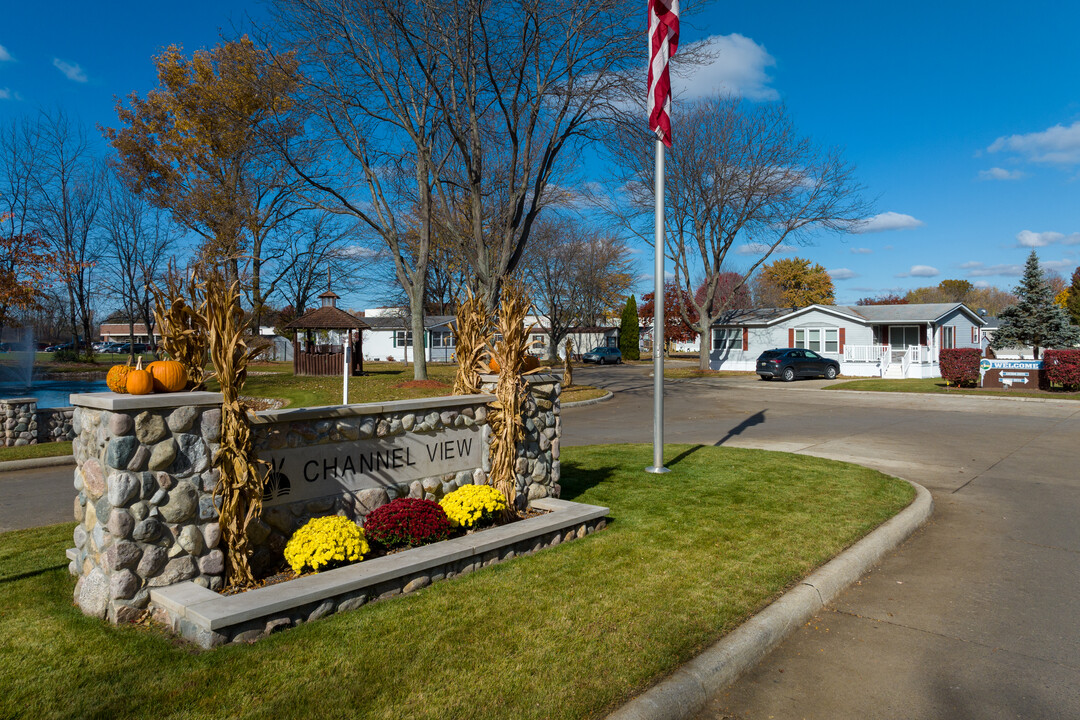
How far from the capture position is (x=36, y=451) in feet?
37.4

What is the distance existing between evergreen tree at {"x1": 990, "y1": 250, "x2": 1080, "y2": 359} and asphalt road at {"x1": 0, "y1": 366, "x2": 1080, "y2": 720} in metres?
24.9

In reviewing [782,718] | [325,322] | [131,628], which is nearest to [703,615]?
[782,718]

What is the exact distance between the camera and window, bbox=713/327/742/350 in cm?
4369

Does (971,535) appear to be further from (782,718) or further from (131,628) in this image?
(131,628)

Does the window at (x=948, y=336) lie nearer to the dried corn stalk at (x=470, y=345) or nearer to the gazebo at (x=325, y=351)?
the gazebo at (x=325, y=351)

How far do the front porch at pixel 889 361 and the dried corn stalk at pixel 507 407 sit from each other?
112ft

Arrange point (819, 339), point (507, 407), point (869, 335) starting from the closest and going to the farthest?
point (507, 407)
point (869, 335)
point (819, 339)

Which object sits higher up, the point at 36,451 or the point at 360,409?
the point at 360,409

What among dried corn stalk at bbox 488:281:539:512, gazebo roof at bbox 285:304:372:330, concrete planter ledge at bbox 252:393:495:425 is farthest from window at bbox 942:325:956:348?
concrete planter ledge at bbox 252:393:495:425

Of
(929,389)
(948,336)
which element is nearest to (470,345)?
(929,389)

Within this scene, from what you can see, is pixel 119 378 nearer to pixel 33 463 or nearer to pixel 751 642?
pixel 751 642

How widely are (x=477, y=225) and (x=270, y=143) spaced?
20.3ft

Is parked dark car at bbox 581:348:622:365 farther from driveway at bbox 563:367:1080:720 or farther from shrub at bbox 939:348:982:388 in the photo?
driveway at bbox 563:367:1080:720

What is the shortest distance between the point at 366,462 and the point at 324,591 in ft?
4.91
